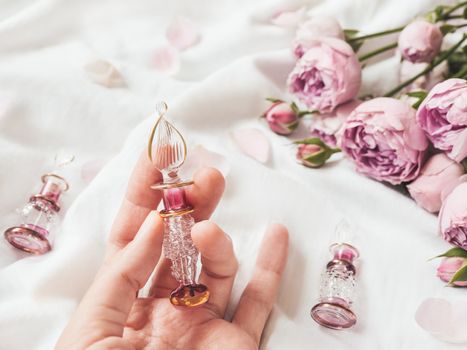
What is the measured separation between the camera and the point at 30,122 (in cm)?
101

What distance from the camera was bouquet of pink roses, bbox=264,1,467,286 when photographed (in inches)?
29.8

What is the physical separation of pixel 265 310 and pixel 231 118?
414 millimetres

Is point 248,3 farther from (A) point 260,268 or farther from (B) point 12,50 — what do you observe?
(A) point 260,268

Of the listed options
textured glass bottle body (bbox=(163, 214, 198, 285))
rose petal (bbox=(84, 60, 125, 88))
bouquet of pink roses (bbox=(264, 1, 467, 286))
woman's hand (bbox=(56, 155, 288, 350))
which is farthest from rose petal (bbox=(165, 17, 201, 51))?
textured glass bottle body (bbox=(163, 214, 198, 285))

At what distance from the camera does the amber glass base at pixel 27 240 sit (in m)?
0.79

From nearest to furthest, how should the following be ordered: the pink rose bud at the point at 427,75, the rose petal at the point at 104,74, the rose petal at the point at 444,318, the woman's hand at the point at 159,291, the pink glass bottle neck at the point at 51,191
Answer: the woman's hand at the point at 159,291
the rose petal at the point at 444,318
the pink glass bottle neck at the point at 51,191
the pink rose bud at the point at 427,75
the rose petal at the point at 104,74

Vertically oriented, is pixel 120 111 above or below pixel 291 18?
below

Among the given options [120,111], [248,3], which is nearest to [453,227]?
[120,111]

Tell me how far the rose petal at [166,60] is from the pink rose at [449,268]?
2.07 feet

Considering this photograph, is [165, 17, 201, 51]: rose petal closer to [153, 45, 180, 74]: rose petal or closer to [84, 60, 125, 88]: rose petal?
[153, 45, 180, 74]: rose petal

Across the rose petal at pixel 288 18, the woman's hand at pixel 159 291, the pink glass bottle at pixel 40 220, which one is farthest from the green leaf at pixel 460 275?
the rose petal at pixel 288 18

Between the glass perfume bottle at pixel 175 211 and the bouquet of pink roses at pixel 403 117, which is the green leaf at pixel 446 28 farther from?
the glass perfume bottle at pixel 175 211

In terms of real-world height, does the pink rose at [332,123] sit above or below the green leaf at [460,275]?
above

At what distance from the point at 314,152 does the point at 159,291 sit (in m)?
0.36
